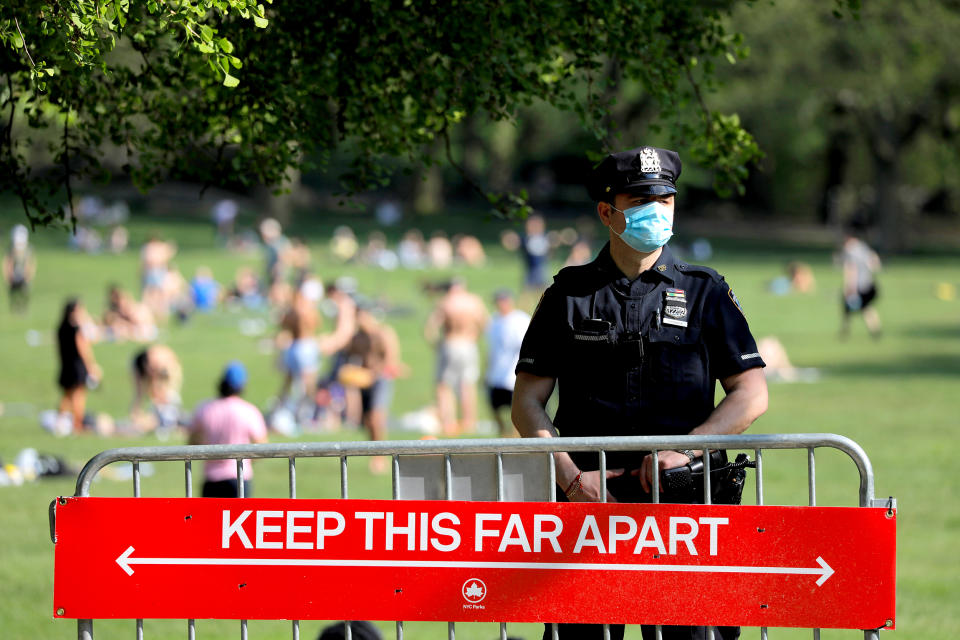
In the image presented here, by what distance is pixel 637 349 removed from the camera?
4.16 meters

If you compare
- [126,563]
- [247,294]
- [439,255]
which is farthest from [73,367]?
[439,255]

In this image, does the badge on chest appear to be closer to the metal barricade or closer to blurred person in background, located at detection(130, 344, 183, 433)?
the metal barricade

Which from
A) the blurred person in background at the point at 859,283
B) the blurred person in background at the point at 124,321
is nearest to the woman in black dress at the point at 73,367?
the blurred person in background at the point at 124,321

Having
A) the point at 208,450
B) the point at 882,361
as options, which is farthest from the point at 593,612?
the point at 882,361

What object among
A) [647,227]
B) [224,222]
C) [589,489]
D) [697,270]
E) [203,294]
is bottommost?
[589,489]

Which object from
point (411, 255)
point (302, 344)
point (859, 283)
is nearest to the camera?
point (302, 344)

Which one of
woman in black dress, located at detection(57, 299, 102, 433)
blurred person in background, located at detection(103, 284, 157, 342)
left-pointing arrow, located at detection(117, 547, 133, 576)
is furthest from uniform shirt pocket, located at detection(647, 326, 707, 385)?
blurred person in background, located at detection(103, 284, 157, 342)

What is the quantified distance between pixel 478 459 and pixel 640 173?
3.52 ft

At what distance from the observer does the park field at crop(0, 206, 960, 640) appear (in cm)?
811

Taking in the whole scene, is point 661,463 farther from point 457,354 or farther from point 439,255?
point 439,255

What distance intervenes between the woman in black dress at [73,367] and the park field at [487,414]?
631mm

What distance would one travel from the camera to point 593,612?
403 centimetres

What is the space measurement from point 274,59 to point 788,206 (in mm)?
60519

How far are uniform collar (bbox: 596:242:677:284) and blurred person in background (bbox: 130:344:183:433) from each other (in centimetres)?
1299
